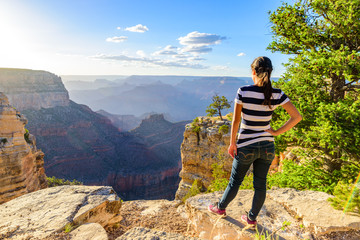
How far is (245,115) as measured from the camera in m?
2.42

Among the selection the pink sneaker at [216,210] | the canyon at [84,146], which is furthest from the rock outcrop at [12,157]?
the canyon at [84,146]

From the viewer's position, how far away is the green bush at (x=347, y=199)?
9.51 ft

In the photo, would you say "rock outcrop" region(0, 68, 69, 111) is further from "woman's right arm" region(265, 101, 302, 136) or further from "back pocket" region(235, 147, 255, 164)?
"woman's right arm" region(265, 101, 302, 136)

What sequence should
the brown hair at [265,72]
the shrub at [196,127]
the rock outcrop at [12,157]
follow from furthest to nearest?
the shrub at [196,127] → the rock outcrop at [12,157] → the brown hair at [265,72]

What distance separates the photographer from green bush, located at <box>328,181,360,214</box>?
290cm

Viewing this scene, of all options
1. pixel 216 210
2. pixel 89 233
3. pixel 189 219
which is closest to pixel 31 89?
pixel 89 233

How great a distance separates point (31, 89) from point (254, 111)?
76.9m

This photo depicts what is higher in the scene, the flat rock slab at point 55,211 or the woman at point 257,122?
the woman at point 257,122

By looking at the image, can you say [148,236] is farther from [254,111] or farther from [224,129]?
[224,129]

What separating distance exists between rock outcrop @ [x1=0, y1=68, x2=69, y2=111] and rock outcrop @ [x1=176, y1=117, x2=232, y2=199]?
59.2m

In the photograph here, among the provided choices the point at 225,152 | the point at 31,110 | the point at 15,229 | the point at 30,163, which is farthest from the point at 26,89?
the point at 15,229

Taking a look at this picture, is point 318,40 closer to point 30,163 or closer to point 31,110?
point 30,163

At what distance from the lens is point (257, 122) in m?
2.42

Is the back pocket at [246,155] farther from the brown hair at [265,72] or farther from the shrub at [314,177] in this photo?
the shrub at [314,177]
